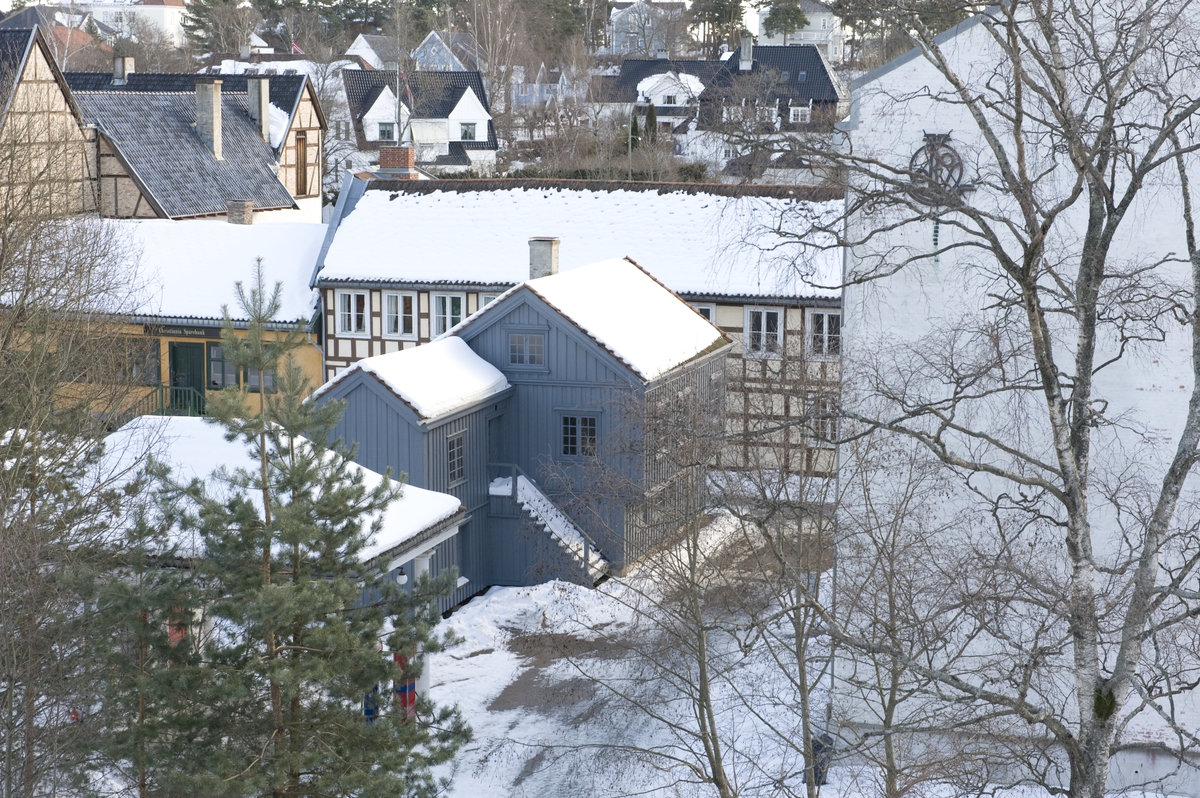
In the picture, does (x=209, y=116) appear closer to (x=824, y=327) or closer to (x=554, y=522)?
(x=824, y=327)

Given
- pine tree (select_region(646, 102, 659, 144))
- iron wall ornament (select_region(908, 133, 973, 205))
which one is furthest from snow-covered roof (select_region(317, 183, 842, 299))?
pine tree (select_region(646, 102, 659, 144))

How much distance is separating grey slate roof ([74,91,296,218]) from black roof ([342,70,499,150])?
21192 millimetres

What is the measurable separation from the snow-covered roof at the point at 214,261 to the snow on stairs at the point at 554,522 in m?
8.66

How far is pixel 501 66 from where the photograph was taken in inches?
2817

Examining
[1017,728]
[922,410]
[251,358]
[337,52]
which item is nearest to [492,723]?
[1017,728]

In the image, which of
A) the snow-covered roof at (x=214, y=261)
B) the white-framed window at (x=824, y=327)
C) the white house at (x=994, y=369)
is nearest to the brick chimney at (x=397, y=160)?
the snow-covered roof at (x=214, y=261)

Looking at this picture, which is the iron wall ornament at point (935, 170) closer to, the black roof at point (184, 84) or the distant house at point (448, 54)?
the black roof at point (184, 84)

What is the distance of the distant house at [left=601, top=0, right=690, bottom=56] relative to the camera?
9138cm

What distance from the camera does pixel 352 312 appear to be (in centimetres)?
2784

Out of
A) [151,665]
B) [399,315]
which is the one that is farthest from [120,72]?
[151,665]

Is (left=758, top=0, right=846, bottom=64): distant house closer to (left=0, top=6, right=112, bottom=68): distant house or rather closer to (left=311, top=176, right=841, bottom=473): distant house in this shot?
(left=0, top=6, right=112, bottom=68): distant house

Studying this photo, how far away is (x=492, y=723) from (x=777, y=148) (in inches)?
343

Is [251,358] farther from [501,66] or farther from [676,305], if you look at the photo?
[501,66]

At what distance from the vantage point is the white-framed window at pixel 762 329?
25.7m
